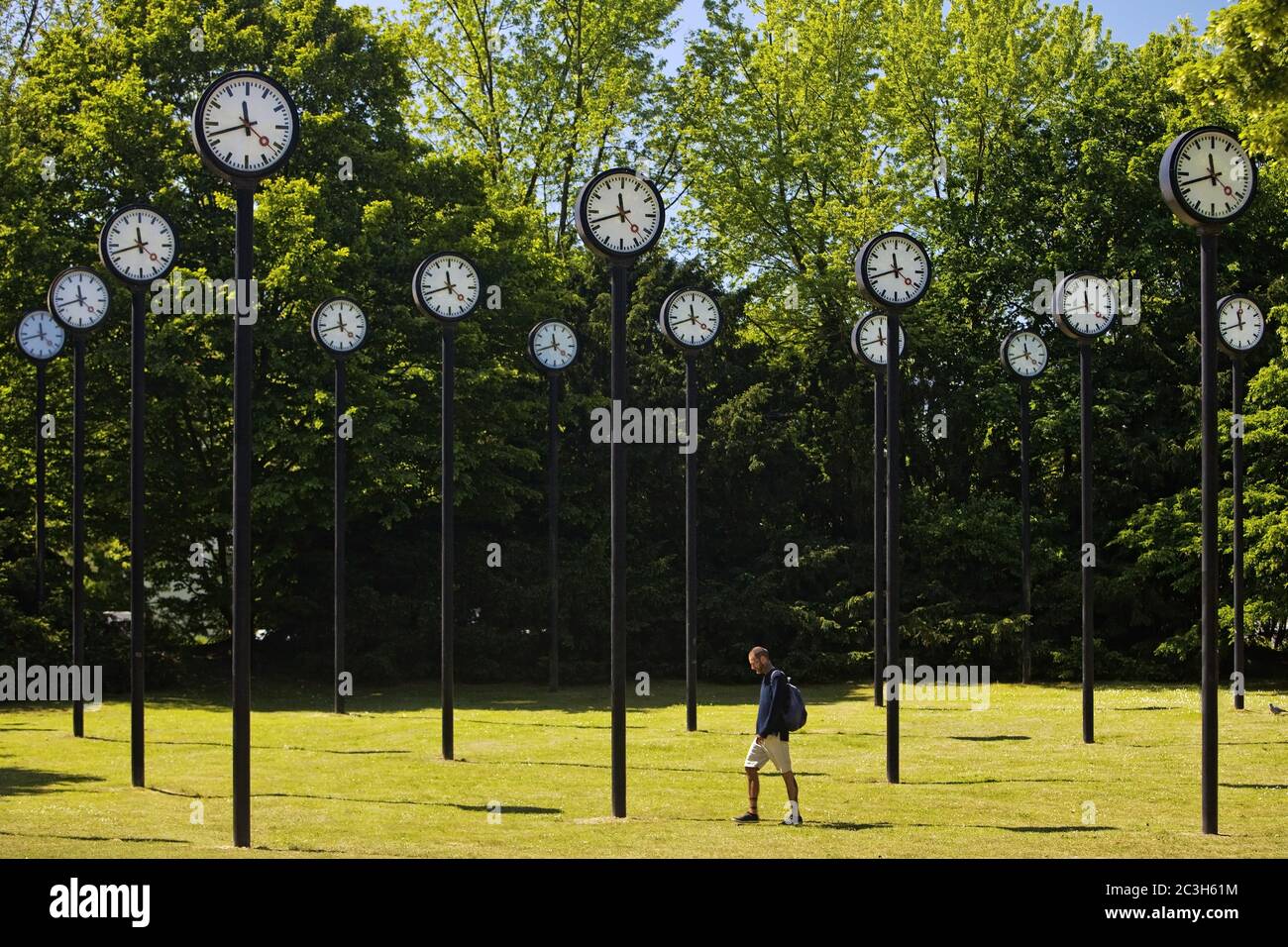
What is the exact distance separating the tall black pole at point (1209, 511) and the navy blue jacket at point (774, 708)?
167 inches

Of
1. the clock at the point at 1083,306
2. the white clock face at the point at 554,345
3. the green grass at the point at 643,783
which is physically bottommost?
the green grass at the point at 643,783

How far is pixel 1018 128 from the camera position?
139 ft

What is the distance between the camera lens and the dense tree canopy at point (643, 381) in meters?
34.2

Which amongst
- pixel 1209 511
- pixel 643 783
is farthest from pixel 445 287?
pixel 1209 511

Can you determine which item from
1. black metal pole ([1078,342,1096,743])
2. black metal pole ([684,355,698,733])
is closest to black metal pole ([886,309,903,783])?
black metal pole ([1078,342,1096,743])

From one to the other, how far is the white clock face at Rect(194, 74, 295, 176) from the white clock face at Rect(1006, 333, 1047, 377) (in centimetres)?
2160

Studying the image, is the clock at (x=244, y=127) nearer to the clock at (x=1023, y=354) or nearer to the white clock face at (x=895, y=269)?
the white clock face at (x=895, y=269)

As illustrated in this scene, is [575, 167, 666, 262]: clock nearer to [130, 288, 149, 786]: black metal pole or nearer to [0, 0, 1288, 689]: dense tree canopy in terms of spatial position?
[130, 288, 149, 786]: black metal pole

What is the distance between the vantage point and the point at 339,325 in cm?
2764

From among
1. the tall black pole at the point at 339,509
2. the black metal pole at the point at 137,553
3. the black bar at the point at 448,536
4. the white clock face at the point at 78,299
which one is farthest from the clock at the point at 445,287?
the white clock face at the point at 78,299

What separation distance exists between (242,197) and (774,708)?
754 cm

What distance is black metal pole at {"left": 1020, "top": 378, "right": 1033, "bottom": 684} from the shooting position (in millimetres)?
33969

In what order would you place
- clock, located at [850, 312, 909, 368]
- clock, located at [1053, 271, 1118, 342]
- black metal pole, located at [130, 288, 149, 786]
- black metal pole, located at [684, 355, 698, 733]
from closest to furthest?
black metal pole, located at [130, 288, 149, 786] < clock, located at [1053, 271, 1118, 342] < black metal pole, located at [684, 355, 698, 733] < clock, located at [850, 312, 909, 368]

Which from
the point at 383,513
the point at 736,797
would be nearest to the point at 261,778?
the point at 736,797
